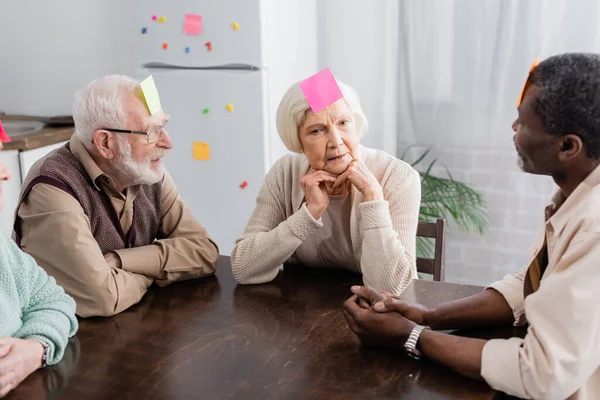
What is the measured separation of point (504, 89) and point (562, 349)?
2.18 metres

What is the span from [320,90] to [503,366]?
0.99 m

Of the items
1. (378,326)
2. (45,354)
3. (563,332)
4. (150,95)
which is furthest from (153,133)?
(563,332)

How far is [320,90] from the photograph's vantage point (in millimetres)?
1975

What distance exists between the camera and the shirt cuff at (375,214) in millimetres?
1890

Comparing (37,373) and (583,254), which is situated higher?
(583,254)

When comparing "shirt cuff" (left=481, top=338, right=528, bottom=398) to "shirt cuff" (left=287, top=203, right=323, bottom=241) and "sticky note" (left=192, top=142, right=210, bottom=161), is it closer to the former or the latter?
"shirt cuff" (left=287, top=203, right=323, bottom=241)

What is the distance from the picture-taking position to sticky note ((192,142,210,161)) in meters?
3.26

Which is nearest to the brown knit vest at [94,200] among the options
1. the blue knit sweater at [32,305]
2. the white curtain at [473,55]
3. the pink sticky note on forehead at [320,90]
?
the blue knit sweater at [32,305]

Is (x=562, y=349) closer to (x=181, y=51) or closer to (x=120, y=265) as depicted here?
(x=120, y=265)

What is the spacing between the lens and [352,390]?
1.33 m

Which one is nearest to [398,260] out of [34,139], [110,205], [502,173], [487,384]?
[487,384]

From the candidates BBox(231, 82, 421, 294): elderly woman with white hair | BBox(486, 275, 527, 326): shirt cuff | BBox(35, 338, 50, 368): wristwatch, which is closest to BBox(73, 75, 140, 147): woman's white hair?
BBox(231, 82, 421, 294): elderly woman with white hair

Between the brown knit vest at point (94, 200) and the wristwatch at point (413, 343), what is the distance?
94cm

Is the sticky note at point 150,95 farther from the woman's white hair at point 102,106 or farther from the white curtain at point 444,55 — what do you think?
the white curtain at point 444,55
